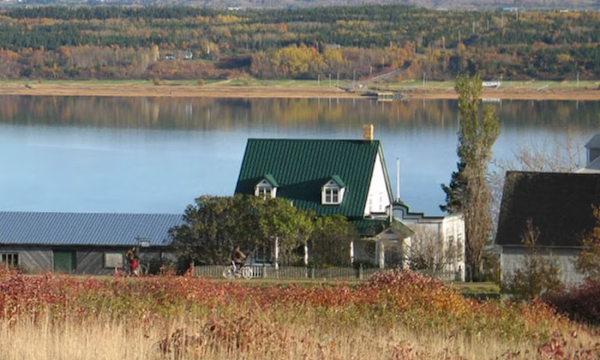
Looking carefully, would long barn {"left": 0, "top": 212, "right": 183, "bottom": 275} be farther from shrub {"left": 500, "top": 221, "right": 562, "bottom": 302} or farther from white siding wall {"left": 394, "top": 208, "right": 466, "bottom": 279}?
shrub {"left": 500, "top": 221, "right": 562, "bottom": 302}

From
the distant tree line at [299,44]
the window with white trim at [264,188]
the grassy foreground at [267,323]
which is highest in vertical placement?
the distant tree line at [299,44]

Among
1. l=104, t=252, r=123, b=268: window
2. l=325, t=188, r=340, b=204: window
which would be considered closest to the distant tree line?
l=325, t=188, r=340, b=204: window

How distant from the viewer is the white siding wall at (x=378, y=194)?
934 inches

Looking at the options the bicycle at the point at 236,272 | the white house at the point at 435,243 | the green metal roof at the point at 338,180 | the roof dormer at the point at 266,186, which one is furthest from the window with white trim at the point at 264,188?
the bicycle at the point at 236,272

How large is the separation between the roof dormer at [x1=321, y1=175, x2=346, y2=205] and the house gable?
4.42 meters

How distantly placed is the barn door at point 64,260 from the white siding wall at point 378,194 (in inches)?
206

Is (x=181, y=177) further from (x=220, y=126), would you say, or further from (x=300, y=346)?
(x=300, y=346)

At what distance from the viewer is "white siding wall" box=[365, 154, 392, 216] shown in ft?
77.9

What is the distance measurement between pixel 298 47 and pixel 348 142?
11528cm

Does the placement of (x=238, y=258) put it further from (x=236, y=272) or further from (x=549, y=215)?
(x=549, y=215)

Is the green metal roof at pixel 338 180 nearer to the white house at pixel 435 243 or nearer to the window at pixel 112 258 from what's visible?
the white house at pixel 435 243

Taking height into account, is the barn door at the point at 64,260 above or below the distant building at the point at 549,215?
below

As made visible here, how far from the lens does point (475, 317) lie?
34.9 ft

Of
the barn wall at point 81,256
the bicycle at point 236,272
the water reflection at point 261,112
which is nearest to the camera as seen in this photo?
the bicycle at point 236,272
